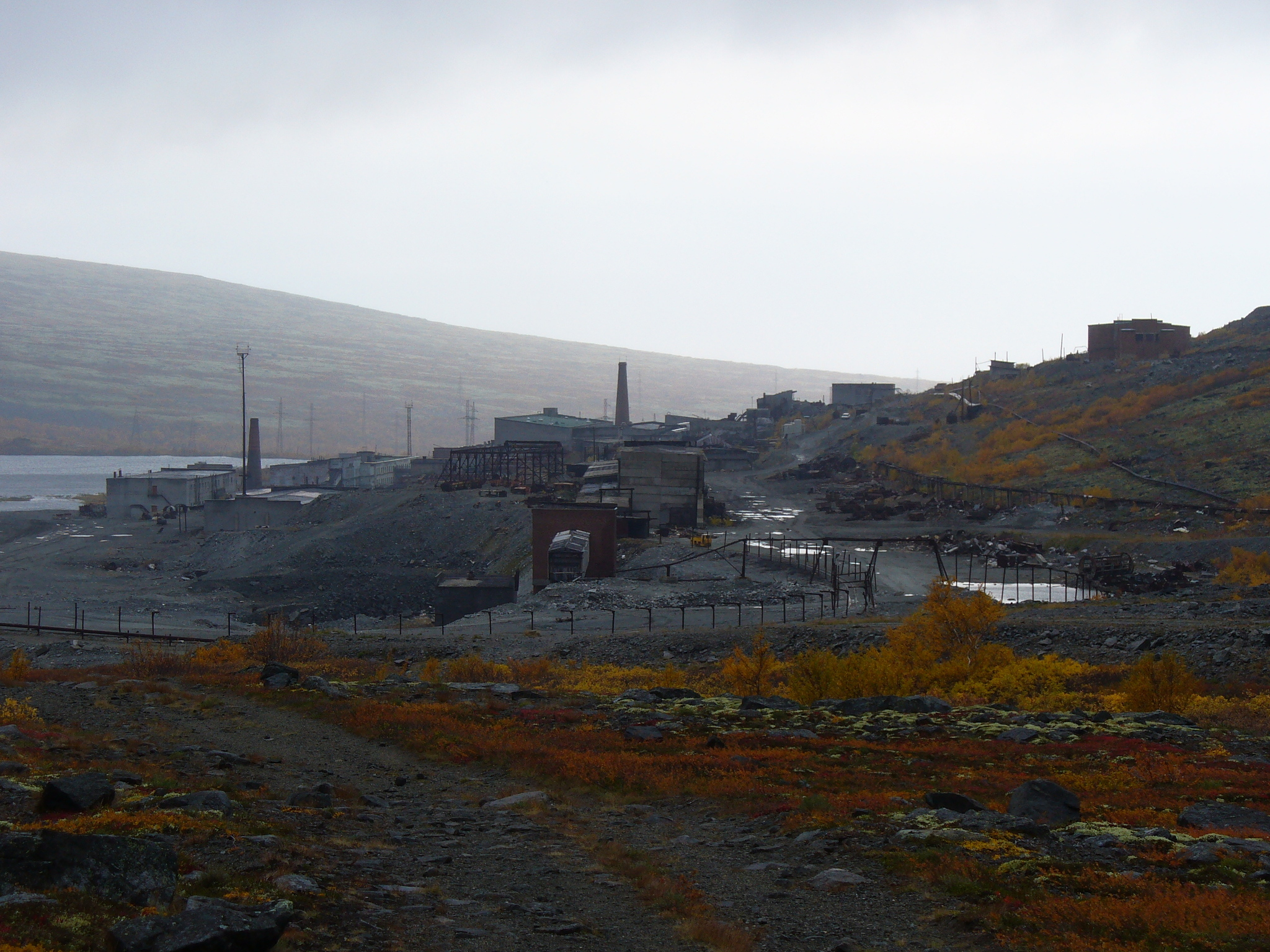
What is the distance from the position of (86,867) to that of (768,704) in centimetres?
1266

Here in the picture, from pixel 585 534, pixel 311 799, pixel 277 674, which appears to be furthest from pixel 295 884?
pixel 585 534

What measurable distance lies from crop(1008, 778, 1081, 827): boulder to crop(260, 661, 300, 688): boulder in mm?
14512

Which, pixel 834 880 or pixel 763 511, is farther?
pixel 763 511

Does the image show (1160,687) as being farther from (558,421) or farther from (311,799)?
(558,421)

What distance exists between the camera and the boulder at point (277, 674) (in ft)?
67.1

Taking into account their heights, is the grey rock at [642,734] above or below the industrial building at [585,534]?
below

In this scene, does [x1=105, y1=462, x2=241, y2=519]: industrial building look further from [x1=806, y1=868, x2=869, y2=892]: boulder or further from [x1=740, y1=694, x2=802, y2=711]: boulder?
[x1=806, y1=868, x2=869, y2=892]: boulder

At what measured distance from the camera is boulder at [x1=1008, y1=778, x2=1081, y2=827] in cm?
973

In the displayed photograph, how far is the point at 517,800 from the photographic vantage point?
11.6 metres

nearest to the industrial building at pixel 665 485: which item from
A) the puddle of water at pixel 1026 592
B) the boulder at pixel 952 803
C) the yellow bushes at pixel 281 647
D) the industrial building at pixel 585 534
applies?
the industrial building at pixel 585 534

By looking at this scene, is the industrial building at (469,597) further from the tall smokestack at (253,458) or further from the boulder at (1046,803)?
the tall smokestack at (253,458)

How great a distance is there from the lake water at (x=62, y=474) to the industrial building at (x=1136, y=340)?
89.8m

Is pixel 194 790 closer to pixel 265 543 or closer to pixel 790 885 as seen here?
pixel 790 885

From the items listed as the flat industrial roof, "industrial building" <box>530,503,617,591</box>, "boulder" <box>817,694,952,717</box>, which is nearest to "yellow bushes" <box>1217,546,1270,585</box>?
"boulder" <box>817,694,952,717</box>
